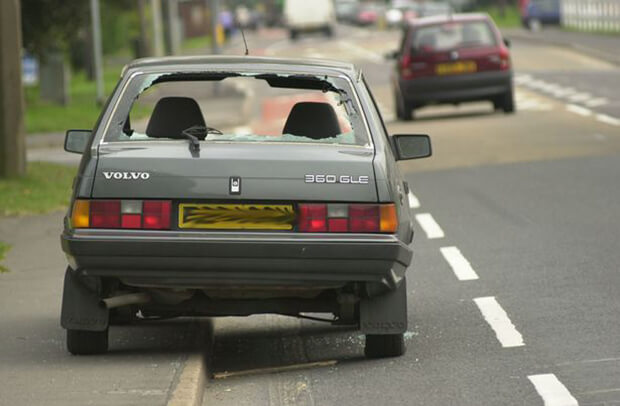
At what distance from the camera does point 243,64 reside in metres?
8.76

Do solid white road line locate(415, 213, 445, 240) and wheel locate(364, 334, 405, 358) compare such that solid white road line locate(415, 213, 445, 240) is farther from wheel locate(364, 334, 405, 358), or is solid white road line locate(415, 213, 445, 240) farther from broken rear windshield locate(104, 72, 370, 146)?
wheel locate(364, 334, 405, 358)

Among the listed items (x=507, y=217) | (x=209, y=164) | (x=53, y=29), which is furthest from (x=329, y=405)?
(x=53, y=29)

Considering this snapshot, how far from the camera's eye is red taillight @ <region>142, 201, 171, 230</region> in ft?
26.0

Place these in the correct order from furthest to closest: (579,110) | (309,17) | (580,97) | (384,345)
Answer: (309,17) → (580,97) → (579,110) → (384,345)

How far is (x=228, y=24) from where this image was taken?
105 meters

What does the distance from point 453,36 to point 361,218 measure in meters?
20.4

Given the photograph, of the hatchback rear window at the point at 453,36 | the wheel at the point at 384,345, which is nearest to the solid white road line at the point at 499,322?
Answer: the wheel at the point at 384,345

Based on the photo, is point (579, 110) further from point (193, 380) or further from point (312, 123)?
point (193, 380)

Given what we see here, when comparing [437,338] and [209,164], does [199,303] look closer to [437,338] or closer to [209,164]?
[209,164]

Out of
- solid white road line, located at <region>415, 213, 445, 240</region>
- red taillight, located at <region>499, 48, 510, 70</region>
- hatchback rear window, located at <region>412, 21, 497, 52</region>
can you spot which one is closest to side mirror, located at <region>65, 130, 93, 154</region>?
solid white road line, located at <region>415, 213, 445, 240</region>

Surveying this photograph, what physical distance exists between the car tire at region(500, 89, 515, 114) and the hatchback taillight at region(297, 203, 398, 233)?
2029cm

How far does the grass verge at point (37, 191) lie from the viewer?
16812 mm

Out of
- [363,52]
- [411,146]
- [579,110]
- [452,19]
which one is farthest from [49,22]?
[411,146]

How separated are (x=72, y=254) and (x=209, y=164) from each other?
0.78 m
